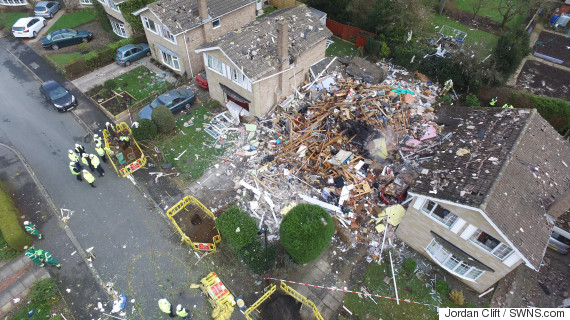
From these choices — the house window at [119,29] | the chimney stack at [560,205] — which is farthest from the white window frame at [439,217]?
the house window at [119,29]

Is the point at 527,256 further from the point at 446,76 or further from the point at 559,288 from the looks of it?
the point at 446,76

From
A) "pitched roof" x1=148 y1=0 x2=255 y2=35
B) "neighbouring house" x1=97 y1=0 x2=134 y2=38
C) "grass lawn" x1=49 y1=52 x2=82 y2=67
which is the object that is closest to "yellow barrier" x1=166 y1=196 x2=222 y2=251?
"pitched roof" x1=148 y1=0 x2=255 y2=35

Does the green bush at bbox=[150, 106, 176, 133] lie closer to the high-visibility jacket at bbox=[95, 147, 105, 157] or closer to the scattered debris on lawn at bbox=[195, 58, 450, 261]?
the scattered debris on lawn at bbox=[195, 58, 450, 261]

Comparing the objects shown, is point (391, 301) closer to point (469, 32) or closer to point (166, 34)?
point (166, 34)

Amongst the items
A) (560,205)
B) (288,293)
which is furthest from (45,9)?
(560,205)

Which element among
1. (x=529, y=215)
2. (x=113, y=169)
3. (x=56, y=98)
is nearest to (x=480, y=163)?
(x=529, y=215)

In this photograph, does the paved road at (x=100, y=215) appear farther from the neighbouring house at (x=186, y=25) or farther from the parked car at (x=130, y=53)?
the neighbouring house at (x=186, y=25)
